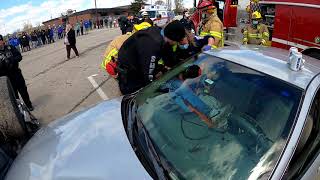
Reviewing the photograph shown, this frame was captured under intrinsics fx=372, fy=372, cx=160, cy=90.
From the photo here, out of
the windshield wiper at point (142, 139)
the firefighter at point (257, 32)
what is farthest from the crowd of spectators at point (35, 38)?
the windshield wiper at point (142, 139)

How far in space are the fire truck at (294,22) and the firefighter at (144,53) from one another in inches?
118

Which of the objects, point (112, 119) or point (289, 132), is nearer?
point (289, 132)

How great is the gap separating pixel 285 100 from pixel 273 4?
18.6 ft

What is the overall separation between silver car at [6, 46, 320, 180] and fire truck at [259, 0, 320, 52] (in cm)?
346

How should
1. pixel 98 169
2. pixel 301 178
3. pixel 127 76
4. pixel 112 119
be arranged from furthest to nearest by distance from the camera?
pixel 127 76 → pixel 112 119 → pixel 98 169 → pixel 301 178

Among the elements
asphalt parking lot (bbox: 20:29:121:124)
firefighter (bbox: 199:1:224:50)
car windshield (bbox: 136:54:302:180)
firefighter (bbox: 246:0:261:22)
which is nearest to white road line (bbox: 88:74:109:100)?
asphalt parking lot (bbox: 20:29:121:124)

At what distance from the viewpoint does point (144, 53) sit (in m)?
3.75

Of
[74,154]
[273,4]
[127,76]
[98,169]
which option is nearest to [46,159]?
[74,154]

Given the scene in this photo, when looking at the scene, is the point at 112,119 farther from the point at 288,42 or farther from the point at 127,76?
the point at 288,42

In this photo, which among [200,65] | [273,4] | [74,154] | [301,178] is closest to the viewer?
[301,178]

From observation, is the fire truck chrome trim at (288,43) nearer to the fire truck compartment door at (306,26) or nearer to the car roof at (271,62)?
the fire truck compartment door at (306,26)

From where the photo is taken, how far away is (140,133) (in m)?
2.54

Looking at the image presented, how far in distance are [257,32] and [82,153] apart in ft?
20.9

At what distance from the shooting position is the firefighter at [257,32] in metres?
7.66
